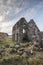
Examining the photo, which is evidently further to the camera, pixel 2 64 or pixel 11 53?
pixel 11 53

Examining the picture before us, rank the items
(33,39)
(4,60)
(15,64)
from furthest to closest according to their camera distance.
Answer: (33,39) → (4,60) → (15,64)

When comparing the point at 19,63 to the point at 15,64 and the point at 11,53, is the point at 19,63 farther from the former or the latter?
the point at 11,53

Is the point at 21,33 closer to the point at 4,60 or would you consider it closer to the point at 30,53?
the point at 30,53

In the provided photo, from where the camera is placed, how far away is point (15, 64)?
11555 millimetres

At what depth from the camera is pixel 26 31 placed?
25.5 metres

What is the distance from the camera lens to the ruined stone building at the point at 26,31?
2492 cm

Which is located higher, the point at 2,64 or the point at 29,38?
the point at 29,38

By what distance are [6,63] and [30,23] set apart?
14484 mm

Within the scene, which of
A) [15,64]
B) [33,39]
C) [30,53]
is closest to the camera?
[15,64]

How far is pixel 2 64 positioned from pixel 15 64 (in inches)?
44.8

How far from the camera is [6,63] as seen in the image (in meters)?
11.9

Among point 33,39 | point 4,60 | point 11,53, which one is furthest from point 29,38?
point 4,60

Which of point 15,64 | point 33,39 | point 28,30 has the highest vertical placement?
point 28,30

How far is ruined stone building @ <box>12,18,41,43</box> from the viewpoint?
24.9 metres
